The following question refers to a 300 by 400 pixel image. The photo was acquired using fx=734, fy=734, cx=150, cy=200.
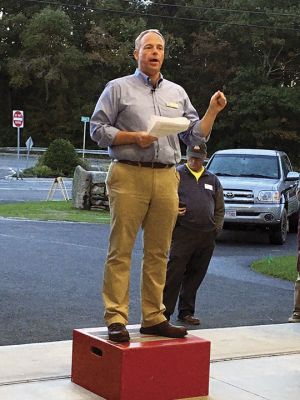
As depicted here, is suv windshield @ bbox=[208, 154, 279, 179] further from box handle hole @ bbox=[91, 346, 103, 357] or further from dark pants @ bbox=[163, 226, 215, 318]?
box handle hole @ bbox=[91, 346, 103, 357]

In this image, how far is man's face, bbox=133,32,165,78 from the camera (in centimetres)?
491

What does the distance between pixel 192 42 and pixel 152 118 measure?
54.6m

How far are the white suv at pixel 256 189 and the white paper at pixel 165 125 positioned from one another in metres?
9.92

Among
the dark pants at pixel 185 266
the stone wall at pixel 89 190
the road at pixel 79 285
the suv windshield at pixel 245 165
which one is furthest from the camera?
the stone wall at pixel 89 190

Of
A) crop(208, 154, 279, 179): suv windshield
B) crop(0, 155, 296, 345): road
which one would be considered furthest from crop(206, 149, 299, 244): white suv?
crop(0, 155, 296, 345): road

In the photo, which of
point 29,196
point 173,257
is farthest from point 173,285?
point 29,196

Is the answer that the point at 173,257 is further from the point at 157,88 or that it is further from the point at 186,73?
the point at 186,73

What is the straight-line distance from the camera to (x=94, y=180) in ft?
63.5

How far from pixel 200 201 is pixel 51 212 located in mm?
11251

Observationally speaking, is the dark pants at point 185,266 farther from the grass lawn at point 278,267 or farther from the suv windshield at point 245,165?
the suv windshield at point 245,165

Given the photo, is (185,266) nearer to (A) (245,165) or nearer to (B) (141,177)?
(B) (141,177)

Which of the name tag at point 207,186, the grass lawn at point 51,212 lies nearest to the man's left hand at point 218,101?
the name tag at point 207,186

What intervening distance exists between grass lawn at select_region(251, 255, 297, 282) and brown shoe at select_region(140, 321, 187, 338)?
5.71 meters

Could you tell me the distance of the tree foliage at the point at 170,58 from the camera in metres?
52.7
